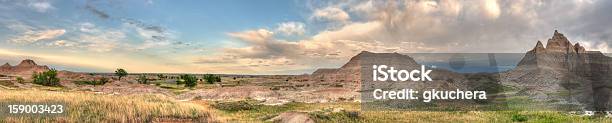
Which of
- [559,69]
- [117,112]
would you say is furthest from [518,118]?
[559,69]

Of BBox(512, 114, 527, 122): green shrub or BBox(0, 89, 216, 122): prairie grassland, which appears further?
BBox(512, 114, 527, 122): green shrub

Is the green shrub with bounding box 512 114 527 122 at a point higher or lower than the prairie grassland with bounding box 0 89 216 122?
lower

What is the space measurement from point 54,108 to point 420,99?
98.7 feet

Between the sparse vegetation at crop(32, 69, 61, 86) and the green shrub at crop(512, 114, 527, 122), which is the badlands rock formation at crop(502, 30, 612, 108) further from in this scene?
the sparse vegetation at crop(32, 69, 61, 86)

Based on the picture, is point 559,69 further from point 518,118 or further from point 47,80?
point 47,80

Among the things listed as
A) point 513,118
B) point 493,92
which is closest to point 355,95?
point 493,92

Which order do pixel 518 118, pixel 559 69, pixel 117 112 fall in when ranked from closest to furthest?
pixel 117 112
pixel 518 118
pixel 559 69

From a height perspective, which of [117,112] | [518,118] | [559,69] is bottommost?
[518,118]

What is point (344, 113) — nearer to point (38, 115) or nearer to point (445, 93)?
point (38, 115)

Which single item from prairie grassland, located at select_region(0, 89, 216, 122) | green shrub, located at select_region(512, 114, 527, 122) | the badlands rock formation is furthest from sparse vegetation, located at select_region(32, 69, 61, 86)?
green shrub, located at select_region(512, 114, 527, 122)

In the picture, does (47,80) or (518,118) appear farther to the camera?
(47,80)

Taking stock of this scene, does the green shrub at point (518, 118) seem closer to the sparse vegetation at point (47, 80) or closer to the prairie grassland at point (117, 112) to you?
the prairie grassland at point (117, 112)

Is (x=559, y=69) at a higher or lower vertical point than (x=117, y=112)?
higher

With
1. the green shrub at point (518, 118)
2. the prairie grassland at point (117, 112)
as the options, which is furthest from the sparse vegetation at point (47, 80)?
the green shrub at point (518, 118)
